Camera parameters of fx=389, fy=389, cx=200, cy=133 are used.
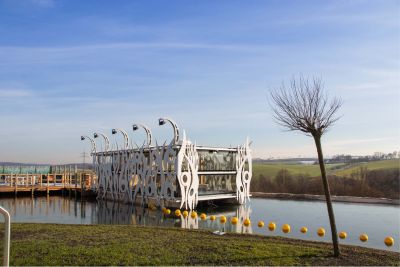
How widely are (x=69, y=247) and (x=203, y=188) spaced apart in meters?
20.0

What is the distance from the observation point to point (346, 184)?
33.0m

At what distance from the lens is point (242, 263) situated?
700cm

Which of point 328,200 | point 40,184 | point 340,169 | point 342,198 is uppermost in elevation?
point 340,169

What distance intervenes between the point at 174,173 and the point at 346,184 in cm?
1753

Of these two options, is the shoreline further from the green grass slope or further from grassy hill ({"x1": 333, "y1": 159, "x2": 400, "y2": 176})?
the green grass slope

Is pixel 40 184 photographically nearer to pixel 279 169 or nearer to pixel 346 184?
pixel 346 184

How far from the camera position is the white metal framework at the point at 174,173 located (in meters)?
22.8

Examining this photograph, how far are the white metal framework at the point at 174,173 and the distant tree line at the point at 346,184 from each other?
8576 millimetres

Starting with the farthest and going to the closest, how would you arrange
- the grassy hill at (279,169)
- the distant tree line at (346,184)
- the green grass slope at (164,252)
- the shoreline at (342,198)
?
1. the grassy hill at (279,169)
2. the distant tree line at (346,184)
3. the shoreline at (342,198)
4. the green grass slope at (164,252)

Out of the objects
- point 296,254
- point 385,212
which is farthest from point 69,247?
point 385,212

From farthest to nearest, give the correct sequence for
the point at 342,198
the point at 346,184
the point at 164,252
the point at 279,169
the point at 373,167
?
the point at 279,169, the point at 373,167, the point at 346,184, the point at 342,198, the point at 164,252

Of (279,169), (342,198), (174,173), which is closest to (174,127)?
(174,173)

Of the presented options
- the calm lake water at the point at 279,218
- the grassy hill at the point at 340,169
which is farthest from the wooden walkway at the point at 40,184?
the grassy hill at the point at 340,169

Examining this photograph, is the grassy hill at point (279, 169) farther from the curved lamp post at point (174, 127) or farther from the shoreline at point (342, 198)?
the curved lamp post at point (174, 127)
